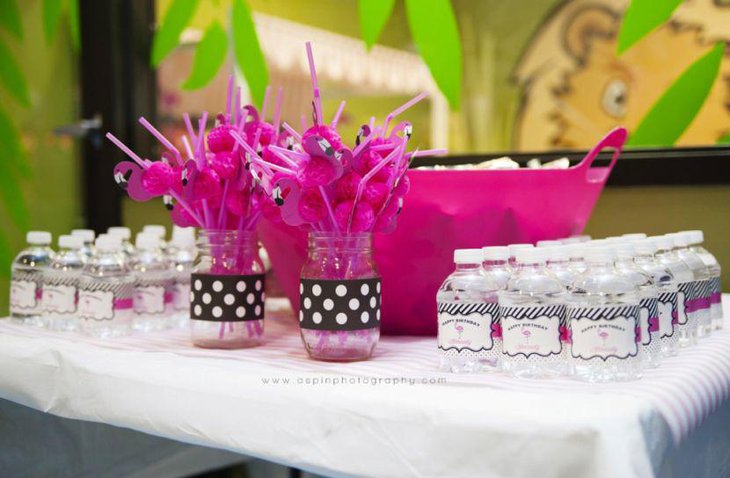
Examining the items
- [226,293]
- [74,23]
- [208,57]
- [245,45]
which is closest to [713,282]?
[226,293]

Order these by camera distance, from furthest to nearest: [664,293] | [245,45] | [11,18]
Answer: [11,18] → [245,45] → [664,293]

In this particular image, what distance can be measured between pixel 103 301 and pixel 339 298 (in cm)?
47

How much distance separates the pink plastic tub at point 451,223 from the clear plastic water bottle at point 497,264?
22cm

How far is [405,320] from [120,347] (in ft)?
1.48

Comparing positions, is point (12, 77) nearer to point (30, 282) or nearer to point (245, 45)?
point (245, 45)

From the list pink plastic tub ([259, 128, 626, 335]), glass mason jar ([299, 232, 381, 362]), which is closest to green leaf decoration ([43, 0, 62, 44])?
pink plastic tub ([259, 128, 626, 335])

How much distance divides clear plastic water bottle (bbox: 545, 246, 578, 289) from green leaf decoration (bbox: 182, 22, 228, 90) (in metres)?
2.06

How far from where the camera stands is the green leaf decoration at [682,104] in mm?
2016

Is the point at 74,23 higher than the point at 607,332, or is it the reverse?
the point at 74,23

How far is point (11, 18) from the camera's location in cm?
324

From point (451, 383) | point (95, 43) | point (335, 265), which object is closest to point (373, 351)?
point (335, 265)

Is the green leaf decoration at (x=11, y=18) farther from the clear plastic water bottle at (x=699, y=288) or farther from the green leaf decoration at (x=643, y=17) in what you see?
the clear plastic water bottle at (x=699, y=288)

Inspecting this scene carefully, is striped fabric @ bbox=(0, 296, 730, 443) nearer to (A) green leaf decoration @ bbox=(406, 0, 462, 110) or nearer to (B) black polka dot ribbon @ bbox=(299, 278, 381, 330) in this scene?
(B) black polka dot ribbon @ bbox=(299, 278, 381, 330)

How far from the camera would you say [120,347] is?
3.88 feet
